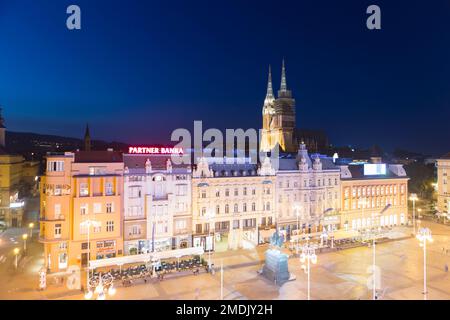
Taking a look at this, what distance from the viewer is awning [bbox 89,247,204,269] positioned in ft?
159

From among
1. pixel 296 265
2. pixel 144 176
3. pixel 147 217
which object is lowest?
pixel 296 265

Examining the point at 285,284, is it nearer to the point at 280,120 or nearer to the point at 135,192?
the point at 135,192

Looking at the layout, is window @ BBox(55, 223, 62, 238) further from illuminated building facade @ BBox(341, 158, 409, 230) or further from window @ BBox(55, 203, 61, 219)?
illuminated building facade @ BBox(341, 158, 409, 230)

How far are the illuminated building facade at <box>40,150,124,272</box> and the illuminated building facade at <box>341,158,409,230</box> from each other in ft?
159

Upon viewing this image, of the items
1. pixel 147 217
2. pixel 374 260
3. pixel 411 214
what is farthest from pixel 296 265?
pixel 411 214

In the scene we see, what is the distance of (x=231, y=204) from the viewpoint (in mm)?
63906

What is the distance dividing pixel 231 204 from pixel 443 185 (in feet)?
202

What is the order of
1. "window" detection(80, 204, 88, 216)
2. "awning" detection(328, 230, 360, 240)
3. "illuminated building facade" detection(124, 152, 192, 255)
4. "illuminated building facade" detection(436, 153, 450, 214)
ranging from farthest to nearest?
"illuminated building facade" detection(436, 153, 450, 214), "awning" detection(328, 230, 360, 240), "illuminated building facade" detection(124, 152, 192, 255), "window" detection(80, 204, 88, 216)

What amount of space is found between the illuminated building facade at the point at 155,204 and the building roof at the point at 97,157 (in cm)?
208

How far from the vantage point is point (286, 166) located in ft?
234

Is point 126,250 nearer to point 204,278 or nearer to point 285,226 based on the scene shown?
point 204,278

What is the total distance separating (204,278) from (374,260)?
26.3 metres

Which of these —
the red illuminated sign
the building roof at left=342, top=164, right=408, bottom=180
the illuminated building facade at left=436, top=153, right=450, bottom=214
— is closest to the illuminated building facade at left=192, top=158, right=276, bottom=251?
the red illuminated sign
